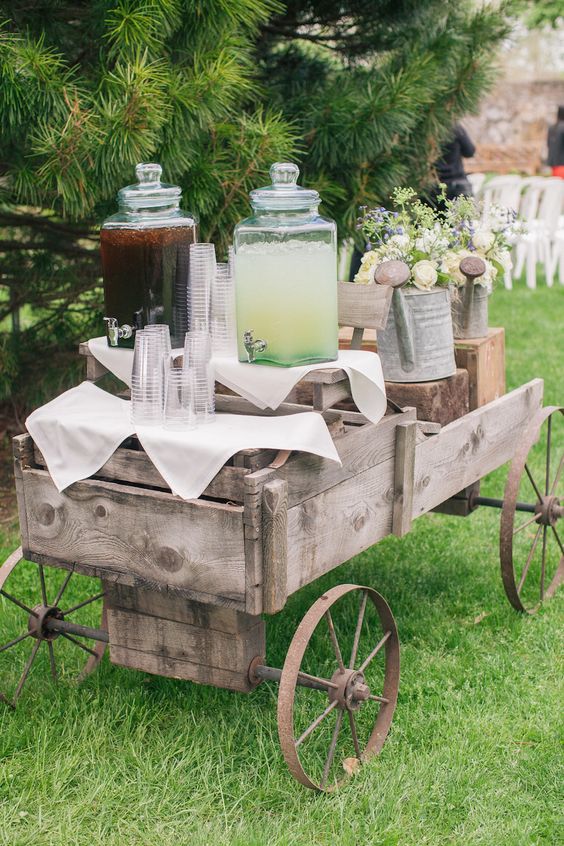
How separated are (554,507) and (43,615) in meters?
1.58

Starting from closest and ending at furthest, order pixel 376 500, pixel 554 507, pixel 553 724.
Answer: pixel 376 500 < pixel 553 724 < pixel 554 507

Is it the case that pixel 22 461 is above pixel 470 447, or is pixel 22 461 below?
above

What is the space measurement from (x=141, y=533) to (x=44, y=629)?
0.67m

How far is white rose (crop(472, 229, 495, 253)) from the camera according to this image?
2.93m

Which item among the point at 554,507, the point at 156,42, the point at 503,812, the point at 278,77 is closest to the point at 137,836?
the point at 503,812

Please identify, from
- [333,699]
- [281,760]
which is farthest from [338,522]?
[281,760]

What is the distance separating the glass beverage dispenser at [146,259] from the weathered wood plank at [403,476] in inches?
21.9

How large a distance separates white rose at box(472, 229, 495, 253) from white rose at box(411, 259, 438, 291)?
1.12 feet

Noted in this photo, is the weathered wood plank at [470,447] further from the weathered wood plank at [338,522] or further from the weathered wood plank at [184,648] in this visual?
the weathered wood plank at [184,648]

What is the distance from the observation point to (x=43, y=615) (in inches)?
101

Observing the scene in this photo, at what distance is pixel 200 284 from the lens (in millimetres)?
2244

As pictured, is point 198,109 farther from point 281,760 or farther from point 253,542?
point 281,760

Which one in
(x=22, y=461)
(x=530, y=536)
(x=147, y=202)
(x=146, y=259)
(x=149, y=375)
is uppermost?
(x=147, y=202)

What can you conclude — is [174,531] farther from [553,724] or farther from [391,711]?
[553,724]
